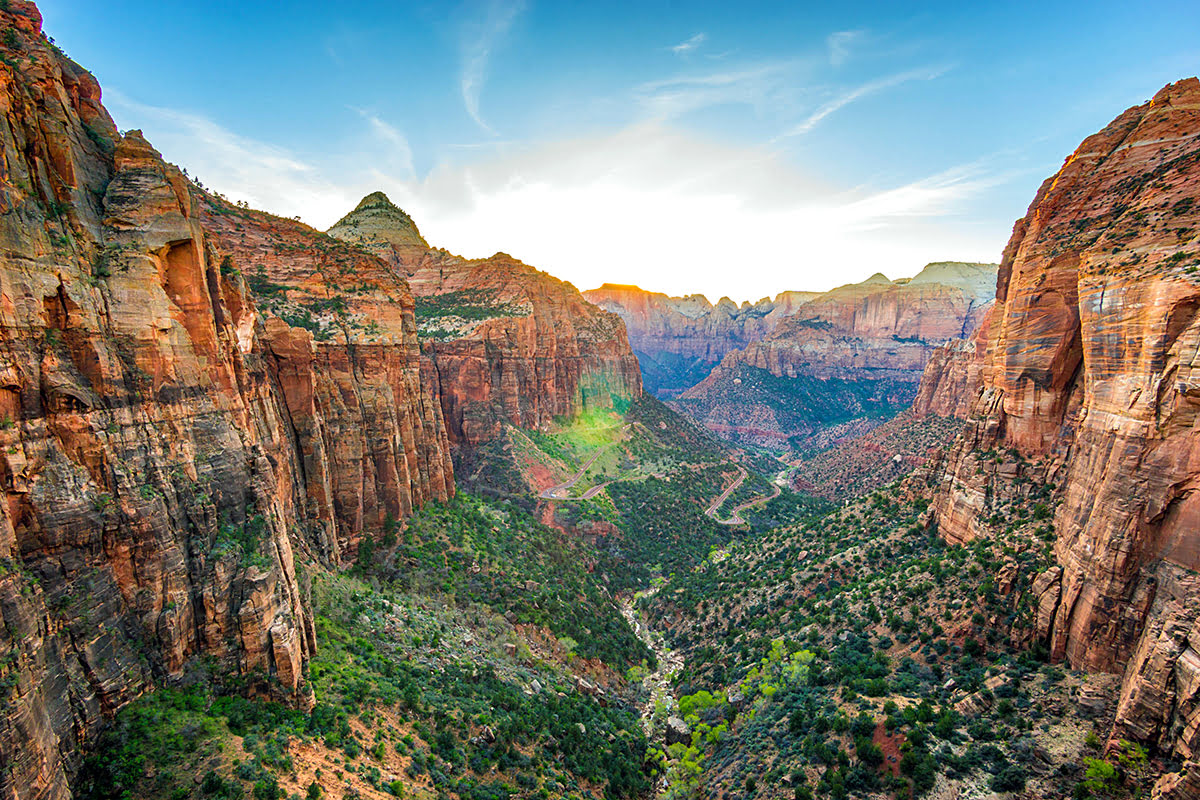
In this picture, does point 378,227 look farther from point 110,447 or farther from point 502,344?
point 110,447

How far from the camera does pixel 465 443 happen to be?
259 feet

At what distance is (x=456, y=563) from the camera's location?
47.8m

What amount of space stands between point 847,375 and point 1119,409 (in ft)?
601

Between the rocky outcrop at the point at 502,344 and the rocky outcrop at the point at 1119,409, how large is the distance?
6485 cm

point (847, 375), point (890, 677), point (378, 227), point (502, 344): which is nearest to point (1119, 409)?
point (890, 677)

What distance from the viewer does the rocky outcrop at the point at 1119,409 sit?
19.9 m

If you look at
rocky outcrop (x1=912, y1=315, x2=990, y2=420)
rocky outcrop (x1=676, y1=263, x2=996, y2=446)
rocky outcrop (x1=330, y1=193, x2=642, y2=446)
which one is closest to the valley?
rocky outcrop (x1=330, y1=193, x2=642, y2=446)

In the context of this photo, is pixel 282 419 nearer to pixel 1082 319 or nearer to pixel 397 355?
pixel 397 355

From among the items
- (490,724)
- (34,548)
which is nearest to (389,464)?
(490,724)

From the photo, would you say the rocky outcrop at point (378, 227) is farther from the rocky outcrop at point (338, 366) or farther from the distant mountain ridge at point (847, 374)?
the distant mountain ridge at point (847, 374)

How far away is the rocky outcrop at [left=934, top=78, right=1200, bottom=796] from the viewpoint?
19906mm

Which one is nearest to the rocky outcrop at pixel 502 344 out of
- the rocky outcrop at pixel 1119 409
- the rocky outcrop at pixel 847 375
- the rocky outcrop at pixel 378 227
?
the rocky outcrop at pixel 378 227

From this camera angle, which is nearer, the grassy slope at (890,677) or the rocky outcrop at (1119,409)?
the rocky outcrop at (1119,409)

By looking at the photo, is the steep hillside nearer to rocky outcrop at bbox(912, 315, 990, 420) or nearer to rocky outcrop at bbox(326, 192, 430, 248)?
rocky outcrop at bbox(326, 192, 430, 248)
